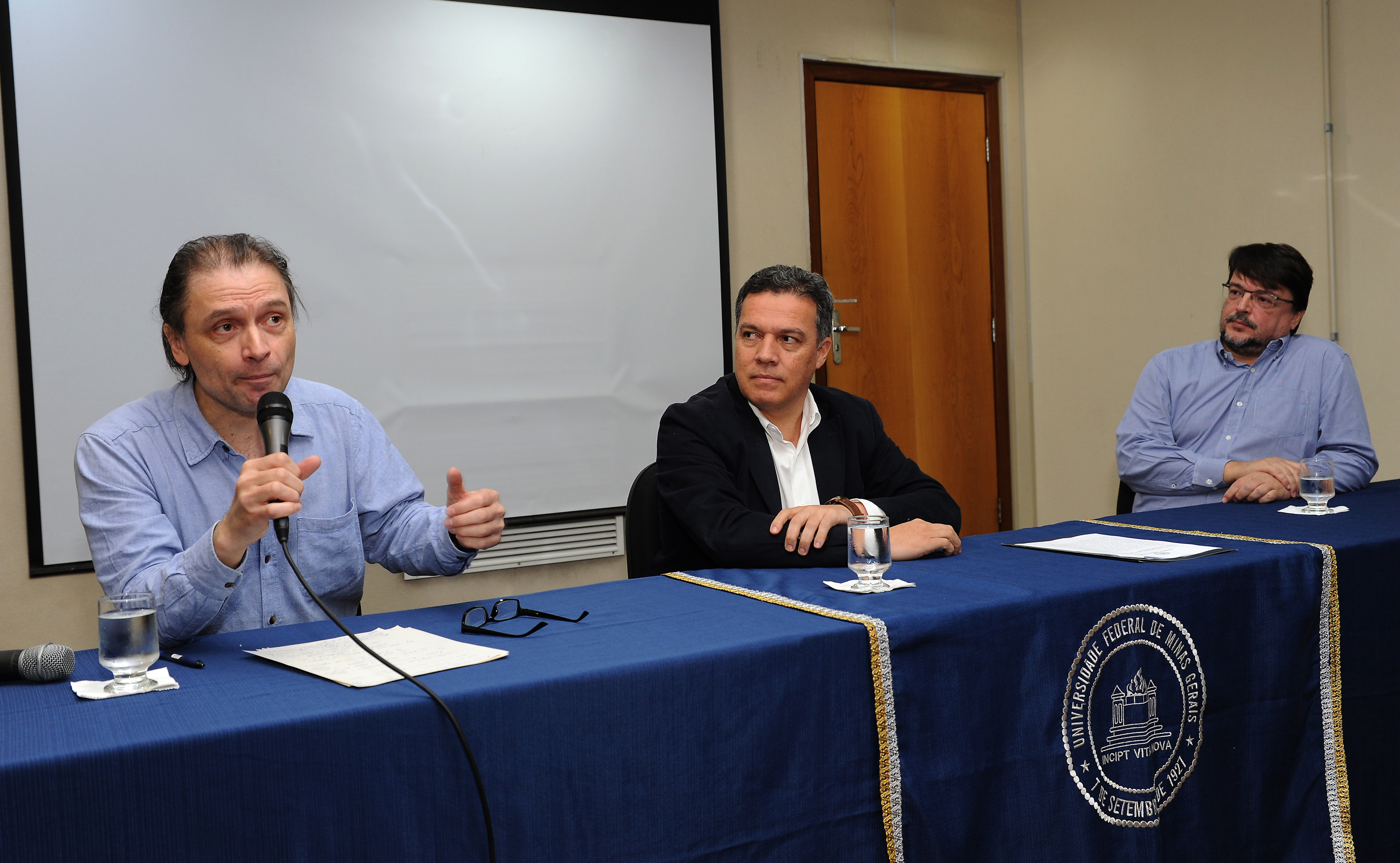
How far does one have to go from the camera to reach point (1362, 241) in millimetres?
→ 3572

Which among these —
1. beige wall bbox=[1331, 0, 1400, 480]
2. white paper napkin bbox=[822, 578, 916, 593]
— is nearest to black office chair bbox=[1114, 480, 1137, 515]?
beige wall bbox=[1331, 0, 1400, 480]

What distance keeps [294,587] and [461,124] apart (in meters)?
2.43

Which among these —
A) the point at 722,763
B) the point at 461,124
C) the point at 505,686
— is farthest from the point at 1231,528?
the point at 461,124

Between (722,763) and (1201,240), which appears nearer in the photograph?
(722,763)

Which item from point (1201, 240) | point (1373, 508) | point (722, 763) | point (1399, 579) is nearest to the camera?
point (722, 763)

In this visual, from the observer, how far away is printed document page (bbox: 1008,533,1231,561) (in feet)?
5.83

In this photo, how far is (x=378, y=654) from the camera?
4.28ft

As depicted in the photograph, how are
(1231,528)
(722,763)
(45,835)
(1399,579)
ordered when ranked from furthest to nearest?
1. (1231,528)
2. (1399,579)
3. (722,763)
4. (45,835)

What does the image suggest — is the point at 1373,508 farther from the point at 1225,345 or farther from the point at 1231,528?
the point at 1225,345

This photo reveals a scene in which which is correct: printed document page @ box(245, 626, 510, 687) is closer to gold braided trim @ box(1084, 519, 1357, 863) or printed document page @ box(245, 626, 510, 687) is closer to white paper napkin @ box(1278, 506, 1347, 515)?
gold braided trim @ box(1084, 519, 1357, 863)

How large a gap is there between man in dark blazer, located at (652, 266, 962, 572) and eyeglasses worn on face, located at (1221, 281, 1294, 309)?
1.31 metres

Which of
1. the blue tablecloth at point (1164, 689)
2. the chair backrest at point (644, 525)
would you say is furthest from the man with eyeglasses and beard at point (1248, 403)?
the chair backrest at point (644, 525)

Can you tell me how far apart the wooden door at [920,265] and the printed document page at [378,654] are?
3318 mm

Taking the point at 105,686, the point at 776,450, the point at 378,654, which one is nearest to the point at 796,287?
the point at 776,450
